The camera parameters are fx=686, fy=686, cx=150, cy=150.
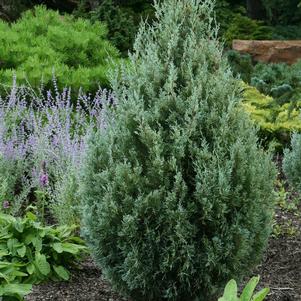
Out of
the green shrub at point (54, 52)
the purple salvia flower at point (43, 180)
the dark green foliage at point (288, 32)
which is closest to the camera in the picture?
the purple salvia flower at point (43, 180)

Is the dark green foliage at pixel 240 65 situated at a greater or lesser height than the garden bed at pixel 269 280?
greater

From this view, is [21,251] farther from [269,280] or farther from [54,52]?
[54,52]

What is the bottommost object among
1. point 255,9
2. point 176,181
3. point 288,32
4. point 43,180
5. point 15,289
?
point 288,32

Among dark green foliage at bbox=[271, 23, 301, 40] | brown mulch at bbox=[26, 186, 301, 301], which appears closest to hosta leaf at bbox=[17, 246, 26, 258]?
brown mulch at bbox=[26, 186, 301, 301]

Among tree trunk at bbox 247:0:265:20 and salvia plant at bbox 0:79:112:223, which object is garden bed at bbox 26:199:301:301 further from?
tree trunk at bbox 247:0:265:20

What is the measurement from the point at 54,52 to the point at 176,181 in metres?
5.14

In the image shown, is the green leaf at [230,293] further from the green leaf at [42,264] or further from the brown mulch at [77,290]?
the green leaf at [42,264]

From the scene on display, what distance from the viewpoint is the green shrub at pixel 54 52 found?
741 cm

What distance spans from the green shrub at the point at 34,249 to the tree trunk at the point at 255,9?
13166 millimetres

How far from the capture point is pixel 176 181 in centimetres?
322

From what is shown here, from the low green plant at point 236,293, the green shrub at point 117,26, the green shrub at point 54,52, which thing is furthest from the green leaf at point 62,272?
the green shrub at point 117,26

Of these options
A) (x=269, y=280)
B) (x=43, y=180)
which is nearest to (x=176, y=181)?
(x=269, y=280)

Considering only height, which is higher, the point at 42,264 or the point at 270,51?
the point at 42,264

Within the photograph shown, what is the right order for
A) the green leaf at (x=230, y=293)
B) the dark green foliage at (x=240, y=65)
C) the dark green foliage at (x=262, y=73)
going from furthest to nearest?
the dark green foliage at (x=240, y=65)
the dark green foliage at (x=262, y=73)
the green leaf at (x=230, y=293)
